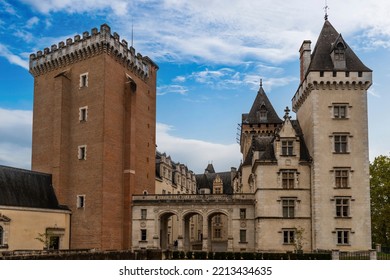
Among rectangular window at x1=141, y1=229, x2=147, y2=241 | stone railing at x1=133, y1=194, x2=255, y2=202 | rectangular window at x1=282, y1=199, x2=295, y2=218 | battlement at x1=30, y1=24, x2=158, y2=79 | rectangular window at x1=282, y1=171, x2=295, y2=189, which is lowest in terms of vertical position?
rectangular window at x1=141, y1=229, x2=147, y2=241

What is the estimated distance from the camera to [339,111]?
39281 mm

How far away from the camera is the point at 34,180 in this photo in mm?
41844

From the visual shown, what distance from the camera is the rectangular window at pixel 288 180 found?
39344 millimetres

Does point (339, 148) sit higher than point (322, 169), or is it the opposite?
point (339, 148)

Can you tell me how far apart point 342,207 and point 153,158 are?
22254mm

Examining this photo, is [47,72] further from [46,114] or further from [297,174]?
[297,174]

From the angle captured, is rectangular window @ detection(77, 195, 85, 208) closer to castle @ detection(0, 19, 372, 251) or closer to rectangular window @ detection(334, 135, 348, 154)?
castle @ detection(0, 19, 372, 251)

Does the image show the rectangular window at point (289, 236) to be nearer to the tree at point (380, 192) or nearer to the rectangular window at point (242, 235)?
the rectangular window at point (242, 235)

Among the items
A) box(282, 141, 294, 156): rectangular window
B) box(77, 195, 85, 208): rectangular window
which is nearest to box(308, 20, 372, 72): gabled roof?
box(282, 141, 294, 156): rectangular window

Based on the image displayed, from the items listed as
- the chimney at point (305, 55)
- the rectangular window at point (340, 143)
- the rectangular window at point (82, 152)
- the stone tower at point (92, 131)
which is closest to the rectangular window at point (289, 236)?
the rectangular window at point (340, 143)

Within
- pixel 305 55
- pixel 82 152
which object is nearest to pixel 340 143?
pixel 305 55

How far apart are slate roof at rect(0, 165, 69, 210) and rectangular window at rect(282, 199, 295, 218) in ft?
64.1

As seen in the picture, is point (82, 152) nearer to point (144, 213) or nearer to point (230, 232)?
point (144, 213)

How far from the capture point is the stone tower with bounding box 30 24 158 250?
1672 inches
